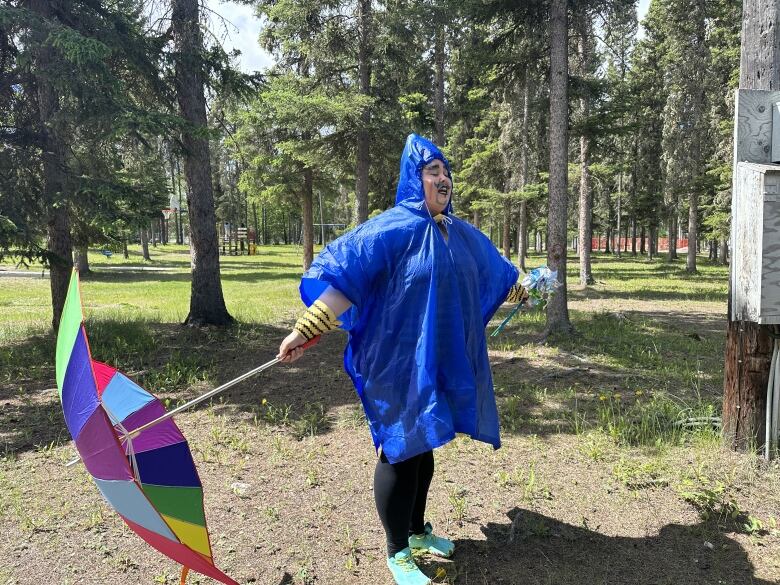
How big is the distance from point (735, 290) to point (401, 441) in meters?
2.63

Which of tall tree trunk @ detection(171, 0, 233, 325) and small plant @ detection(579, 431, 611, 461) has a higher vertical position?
tall tree trunk @ detection(171, 0, 233, 325)

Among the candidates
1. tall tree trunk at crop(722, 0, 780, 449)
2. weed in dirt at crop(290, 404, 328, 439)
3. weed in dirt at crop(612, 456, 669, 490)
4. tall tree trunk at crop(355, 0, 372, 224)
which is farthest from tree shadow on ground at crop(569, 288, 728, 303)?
weed in dirt at crop(612, 456, 669, 490)

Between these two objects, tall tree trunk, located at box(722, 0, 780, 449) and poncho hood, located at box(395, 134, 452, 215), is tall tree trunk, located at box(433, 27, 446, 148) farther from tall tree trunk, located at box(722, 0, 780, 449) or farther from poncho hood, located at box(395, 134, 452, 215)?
poncho hood, located at box(395, 134, 452, 215)

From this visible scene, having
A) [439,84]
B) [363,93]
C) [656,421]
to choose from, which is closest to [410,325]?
[656,421]

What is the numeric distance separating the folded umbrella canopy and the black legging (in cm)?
75

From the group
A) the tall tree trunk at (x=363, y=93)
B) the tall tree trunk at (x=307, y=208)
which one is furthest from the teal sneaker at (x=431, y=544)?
the tall tree trunk at (x=307, y=208)

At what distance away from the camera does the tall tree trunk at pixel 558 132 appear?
830cm

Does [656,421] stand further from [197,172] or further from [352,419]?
[197,172]

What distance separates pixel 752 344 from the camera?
3.78 metres

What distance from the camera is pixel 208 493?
12.3 ft

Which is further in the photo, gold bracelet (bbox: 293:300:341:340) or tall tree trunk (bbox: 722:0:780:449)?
tall tree trunk (bbox: 722:0:780:449)

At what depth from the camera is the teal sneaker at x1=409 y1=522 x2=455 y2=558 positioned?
2.95m

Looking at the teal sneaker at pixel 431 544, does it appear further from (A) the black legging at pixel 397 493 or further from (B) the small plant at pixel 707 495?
(B) the small plant at pixel 707 495

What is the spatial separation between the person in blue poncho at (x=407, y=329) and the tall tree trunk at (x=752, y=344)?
220cm
